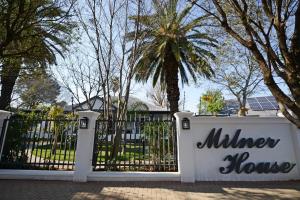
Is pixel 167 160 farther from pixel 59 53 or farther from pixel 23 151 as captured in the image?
pixel 59 53

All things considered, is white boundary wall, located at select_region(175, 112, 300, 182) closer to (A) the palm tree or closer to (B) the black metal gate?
(B) the black metal gate

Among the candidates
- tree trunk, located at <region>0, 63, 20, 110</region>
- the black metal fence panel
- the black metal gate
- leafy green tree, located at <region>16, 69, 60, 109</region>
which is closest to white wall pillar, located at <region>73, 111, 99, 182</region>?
the black metal gate

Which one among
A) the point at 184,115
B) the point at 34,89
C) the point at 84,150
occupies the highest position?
the point at 34,89

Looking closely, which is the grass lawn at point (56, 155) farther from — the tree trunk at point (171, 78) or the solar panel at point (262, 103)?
the solar panel at point (262, 103)

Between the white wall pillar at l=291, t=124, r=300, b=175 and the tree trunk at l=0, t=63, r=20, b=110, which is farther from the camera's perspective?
the tree trunk at l=0, t=63, r=20, b=110

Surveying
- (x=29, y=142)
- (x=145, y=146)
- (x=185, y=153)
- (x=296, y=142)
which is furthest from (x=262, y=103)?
(x=29, y=142)

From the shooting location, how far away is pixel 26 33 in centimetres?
1010

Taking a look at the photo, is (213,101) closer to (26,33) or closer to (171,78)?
(171,78)

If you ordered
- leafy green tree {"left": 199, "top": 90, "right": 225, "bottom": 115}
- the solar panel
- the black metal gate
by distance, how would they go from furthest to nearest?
1. leafy green tree {"left": 199, "top": 90, "right": 225, "bottom": 115}
2. the solar panel
3. the black metal gate

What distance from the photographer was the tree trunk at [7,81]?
11440 mm

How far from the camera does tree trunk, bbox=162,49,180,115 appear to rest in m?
14.3

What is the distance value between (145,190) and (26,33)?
833cm

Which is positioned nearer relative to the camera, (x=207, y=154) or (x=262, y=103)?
(x=207, y=154)

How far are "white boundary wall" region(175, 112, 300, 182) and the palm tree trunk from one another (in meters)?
6.31
